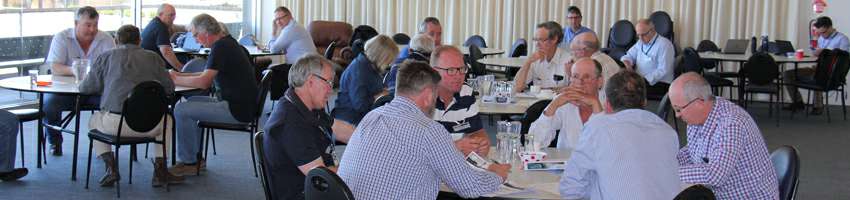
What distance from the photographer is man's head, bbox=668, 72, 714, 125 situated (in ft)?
12.3

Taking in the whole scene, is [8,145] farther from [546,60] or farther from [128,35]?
[546,60]

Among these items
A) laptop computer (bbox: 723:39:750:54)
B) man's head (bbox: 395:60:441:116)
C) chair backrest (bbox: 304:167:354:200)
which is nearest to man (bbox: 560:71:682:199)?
man's head (bbox: 395:60:441:116)

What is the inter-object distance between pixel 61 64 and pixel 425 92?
486 centimetres

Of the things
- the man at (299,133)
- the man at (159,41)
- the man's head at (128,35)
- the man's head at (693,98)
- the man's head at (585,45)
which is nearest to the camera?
the man's head at (693,98)

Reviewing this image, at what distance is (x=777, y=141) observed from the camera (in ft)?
30.0

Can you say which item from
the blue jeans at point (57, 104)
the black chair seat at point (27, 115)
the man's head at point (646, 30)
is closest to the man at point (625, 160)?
the black chair seat at point (27, 115)

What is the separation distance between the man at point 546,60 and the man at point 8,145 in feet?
11.4

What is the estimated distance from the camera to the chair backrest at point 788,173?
3.83m

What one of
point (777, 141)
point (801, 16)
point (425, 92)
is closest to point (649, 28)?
point (777, 141)

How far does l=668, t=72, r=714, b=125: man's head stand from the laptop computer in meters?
8.00

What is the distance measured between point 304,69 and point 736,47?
27.3 feet

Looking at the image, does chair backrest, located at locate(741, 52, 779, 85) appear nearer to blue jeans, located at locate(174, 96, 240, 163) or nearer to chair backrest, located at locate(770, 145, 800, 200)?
blue jeans, located at locate(174, 96, 240, 163)

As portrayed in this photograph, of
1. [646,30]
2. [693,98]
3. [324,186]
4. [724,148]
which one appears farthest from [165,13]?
[724,148]

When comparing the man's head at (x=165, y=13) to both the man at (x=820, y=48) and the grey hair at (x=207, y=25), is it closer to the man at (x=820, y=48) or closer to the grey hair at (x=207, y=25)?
the grey hair at (x=207, y=25)
